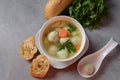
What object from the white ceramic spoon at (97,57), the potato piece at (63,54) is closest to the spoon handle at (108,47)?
the white ceramic spoon at (97,57)

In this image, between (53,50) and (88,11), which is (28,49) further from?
(88,11)

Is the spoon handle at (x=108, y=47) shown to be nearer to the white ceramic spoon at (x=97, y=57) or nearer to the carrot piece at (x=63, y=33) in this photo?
the white ceramic spoon at (x=97, y=57)

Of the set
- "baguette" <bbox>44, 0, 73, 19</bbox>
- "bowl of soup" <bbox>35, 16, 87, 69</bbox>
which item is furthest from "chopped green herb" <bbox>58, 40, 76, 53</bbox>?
"baguette" <bbox>44, 0, 73, 19</bbox>

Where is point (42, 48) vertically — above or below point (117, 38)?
above

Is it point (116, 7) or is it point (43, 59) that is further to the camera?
point (116, 7)

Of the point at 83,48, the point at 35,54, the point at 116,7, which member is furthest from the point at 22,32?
the point at 116,7

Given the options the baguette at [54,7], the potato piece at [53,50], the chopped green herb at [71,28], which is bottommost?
the potato piece at [53,50]

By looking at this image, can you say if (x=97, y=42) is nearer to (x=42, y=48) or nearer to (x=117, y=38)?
(x=117, y=38)

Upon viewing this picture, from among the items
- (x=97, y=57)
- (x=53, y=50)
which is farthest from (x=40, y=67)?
(x=97, y=57)
